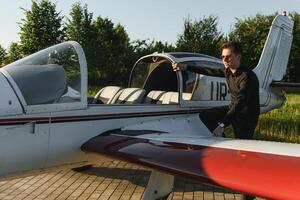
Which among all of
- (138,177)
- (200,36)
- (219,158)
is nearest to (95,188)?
(138,177)

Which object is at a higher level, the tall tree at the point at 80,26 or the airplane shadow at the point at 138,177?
the tall tree at the point at 80,26

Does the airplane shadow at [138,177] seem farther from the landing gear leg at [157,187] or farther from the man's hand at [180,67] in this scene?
the man's hand at [180,67]

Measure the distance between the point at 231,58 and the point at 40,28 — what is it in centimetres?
2363

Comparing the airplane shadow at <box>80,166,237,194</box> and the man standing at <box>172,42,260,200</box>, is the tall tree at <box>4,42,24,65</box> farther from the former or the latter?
the man standing at <box>172,42,260,200</box>

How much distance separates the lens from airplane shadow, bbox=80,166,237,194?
236 inches

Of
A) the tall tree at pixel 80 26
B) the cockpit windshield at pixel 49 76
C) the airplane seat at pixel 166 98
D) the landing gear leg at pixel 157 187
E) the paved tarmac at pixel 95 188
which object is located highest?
the tall tree at pixel 80 26

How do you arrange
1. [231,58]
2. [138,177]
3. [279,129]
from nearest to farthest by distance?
1. [231,58]
2. [138,177]
3. [279,129]

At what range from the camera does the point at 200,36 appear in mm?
35906

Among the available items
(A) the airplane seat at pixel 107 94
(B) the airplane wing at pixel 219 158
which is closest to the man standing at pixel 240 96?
(B) the airplane wing at pixel 219 158

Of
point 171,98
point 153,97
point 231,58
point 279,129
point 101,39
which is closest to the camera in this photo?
point 231,58

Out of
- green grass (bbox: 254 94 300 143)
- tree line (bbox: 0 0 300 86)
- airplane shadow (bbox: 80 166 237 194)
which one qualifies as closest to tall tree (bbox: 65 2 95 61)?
tree line (bbox: 0 0 300 86)

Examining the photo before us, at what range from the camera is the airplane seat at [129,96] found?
19.4 ft

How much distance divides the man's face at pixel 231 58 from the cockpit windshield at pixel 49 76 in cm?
163

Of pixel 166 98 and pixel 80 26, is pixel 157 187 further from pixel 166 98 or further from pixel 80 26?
pixel 80 26
